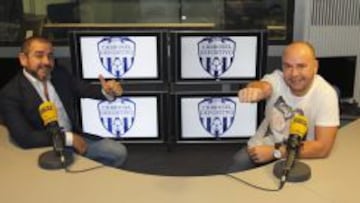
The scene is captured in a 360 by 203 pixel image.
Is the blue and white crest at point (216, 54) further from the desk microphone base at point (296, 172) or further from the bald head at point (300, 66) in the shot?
the desk microphone base at point (296, 172)

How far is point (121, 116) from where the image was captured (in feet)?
12.0

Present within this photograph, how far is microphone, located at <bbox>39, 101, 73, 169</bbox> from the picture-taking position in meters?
2.14

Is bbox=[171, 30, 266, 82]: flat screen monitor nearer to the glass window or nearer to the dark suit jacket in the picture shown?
the glass window

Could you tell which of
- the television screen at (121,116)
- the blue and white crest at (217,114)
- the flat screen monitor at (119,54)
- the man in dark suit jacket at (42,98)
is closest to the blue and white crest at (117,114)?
the television screen at (121,116)

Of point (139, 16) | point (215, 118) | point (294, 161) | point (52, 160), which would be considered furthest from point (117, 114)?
point (294, 161)

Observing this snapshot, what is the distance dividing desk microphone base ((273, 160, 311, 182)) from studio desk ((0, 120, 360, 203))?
0.08 ft

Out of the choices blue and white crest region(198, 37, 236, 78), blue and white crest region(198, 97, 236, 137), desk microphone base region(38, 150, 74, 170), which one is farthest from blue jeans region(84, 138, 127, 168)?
blue and white crest region(198, 37, 236, 78)

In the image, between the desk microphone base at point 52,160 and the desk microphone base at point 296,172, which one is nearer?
the desk microphone base at point 296,172

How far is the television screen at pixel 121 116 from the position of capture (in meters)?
3.65

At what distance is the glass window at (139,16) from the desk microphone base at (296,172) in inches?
75.8

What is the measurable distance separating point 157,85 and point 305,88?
57.5 inches

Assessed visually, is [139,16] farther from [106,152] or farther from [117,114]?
[106,152]

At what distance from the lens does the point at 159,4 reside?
4.39 metres

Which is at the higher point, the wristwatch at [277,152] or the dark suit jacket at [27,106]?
the dark suit jacket at [27,106]
